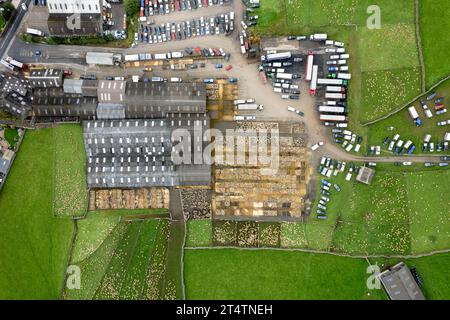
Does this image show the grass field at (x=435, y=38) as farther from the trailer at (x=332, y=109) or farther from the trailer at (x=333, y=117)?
the trailer at (x=333, y=117)

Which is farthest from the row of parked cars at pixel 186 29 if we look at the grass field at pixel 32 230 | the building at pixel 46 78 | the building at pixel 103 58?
the grass field at pixel 32 230

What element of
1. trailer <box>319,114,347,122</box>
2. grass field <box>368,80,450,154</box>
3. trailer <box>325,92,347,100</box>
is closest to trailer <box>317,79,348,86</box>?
trailer <box>325,92,347,100</box>

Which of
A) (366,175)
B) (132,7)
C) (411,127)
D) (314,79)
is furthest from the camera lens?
(132,7)


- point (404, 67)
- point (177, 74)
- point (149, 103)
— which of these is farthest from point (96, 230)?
point (404, 67)

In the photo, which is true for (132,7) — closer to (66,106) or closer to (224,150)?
(66,106)

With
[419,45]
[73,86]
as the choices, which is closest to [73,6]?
[73,86]
